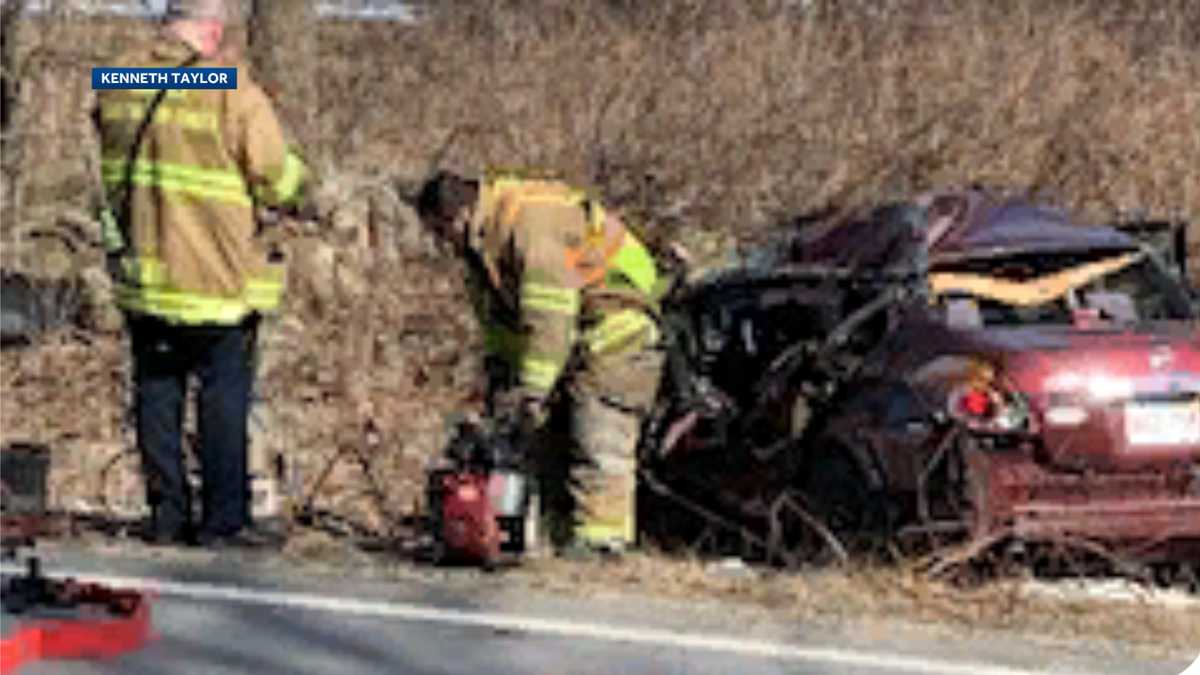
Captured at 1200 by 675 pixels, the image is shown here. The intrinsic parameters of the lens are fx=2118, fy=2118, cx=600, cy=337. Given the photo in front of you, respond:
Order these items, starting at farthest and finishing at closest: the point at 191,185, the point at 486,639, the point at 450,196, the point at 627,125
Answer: the point at 627,125 → the point at 450,196 → the point at 191,185 → the point at 486,639

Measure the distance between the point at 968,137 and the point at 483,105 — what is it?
11.2 ft

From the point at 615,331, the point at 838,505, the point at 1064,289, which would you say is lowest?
the point at 838,505

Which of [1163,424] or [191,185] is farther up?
[191,185]

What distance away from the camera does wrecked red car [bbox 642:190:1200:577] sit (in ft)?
22.2

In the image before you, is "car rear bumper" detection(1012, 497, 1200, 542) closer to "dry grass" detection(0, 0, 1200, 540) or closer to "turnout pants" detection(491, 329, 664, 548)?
"turnout pants" detection(491, 329, 664, 548)

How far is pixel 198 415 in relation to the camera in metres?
6.54

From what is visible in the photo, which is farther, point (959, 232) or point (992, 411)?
point (959, 232)

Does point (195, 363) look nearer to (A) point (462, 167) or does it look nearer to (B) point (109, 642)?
(B) point (109, 642)

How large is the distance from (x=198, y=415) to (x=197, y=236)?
0.57 m

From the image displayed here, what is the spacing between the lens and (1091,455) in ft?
22.4

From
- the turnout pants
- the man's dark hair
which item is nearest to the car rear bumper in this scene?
the turnout pants

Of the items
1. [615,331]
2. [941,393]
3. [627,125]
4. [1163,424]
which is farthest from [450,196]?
[627,125]

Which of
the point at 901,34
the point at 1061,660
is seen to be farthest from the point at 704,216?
the point at 1061,660

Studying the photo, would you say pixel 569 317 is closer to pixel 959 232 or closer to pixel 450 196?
pixel 450 196
